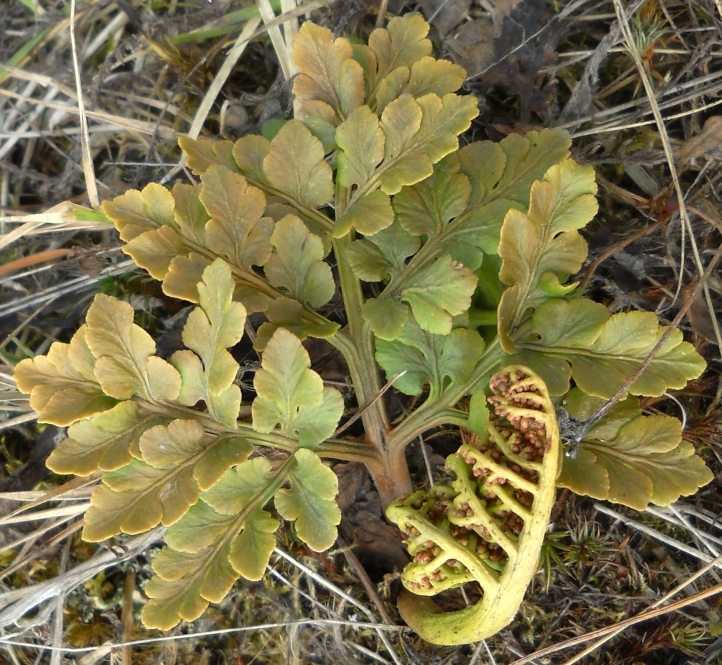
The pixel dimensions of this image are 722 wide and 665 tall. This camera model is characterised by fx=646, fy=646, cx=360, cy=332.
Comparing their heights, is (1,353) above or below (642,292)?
above

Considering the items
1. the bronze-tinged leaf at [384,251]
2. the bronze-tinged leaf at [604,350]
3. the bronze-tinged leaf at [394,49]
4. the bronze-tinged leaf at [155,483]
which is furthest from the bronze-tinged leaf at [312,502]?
the bronze-tinged leaf at [394,49]

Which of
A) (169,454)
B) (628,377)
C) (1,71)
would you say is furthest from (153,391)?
(1,71)

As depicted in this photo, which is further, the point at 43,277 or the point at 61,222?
the point at 43,277

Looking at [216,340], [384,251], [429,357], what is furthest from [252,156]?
[429,357]

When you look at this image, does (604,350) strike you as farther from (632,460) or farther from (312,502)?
(312,502)

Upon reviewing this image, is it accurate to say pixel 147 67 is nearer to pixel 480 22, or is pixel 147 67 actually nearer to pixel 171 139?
pixel 171 139

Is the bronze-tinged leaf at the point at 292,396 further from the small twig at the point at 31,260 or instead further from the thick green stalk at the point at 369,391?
the small twig at the point at 31,260

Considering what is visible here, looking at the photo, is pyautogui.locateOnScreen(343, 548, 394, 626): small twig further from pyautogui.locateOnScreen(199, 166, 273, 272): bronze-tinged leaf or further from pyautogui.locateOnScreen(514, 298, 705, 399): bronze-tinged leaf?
pyautogui.locateOnScreen(199, 166, 273, 272): bronze-tinged leaf

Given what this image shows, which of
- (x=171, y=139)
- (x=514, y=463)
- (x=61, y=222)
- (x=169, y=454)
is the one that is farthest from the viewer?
(x=171, y=139)
